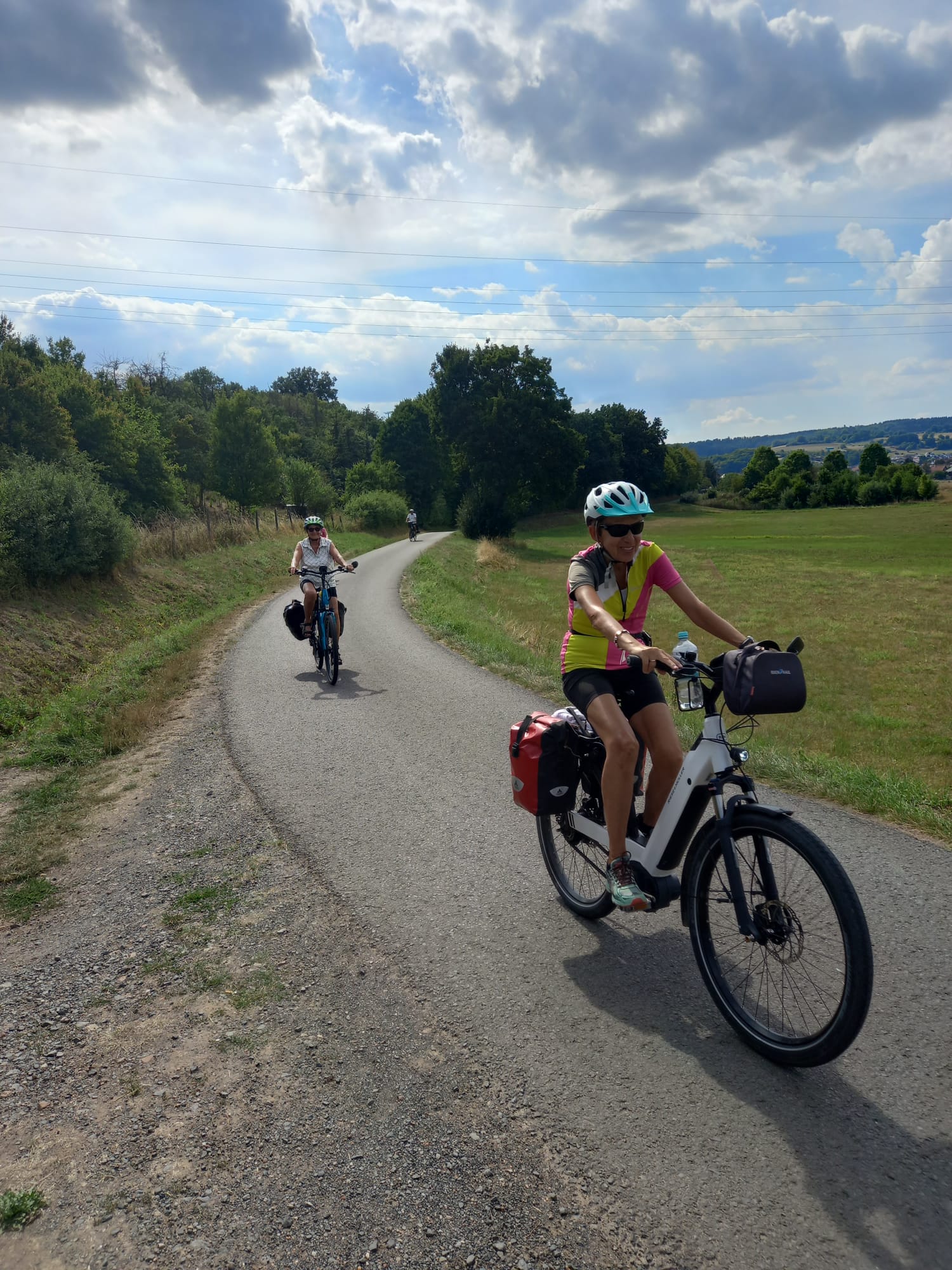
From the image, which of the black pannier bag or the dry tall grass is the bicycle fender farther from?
the dry tall grass

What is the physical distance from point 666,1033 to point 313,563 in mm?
9260

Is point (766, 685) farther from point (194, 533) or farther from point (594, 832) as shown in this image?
point (194, 533)

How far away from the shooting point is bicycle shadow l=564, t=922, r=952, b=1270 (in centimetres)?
221

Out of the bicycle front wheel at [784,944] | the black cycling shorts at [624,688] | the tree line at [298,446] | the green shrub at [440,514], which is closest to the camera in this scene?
the bicycle front wheel at [784,944]

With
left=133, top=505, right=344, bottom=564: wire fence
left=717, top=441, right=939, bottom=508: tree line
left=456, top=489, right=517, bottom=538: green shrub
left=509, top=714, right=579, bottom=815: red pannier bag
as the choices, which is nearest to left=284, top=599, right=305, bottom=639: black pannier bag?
left=509, top=714, right=579, bottom=815: red pannier bag

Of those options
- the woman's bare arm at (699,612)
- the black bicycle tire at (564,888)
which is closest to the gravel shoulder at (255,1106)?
the black bicycle tire at (564,888)

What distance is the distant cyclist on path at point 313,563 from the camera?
11125 mm

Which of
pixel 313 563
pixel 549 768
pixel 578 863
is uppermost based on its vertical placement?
pixel 313 563

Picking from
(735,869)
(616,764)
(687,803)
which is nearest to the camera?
(735,869)

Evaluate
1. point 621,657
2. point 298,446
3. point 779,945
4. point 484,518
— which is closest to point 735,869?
point 779,945

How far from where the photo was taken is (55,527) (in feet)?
51.8

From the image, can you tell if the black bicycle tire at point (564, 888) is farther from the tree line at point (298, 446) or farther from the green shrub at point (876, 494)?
the green shrub at point (876, 494)

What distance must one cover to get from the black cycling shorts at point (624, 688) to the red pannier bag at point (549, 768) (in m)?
0.26

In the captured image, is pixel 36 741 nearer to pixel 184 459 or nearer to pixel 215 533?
pixel 215 533
